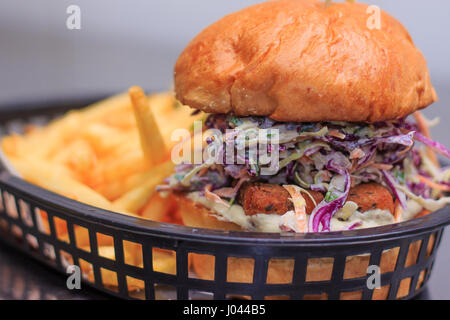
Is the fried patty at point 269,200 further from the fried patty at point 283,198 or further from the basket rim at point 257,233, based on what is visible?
the basket rim at point 257,233

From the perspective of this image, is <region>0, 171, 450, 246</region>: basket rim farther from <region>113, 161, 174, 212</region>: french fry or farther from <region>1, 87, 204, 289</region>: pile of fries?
<region>113, 161, 174, 212</region>: french fry

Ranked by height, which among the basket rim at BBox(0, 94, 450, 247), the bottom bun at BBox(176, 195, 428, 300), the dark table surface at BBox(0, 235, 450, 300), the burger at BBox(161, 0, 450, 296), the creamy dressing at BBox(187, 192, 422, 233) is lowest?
the dark table surface at BBox(0, 235, 450, 300)

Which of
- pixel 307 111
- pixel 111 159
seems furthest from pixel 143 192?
pixel 307 111

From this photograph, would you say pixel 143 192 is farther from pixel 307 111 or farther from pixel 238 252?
pixel 307 111

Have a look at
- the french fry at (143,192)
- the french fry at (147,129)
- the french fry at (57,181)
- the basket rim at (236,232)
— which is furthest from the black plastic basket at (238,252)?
the french fry at (147,129)

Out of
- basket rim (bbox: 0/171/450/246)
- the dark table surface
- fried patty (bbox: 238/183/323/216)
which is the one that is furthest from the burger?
the dark table surface
